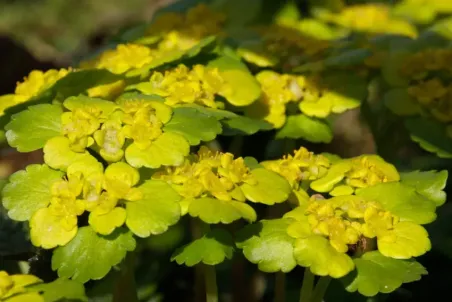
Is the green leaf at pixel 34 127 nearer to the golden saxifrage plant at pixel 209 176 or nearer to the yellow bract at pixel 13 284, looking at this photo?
the golden saxifrage plant at pixel 209 176

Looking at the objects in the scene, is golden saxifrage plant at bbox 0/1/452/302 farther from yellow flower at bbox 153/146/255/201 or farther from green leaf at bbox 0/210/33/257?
green leaf at bbox 0/210/33/257

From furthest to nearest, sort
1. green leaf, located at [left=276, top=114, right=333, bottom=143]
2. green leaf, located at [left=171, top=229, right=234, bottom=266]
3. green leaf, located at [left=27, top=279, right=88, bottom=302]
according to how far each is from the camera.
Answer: green leaf, located at [left=276, top=114, right=333, bottom=143] → green leaf, located at [left=171, top=229, right=234, bottom=266] → green leaf, located at [left=27, top=279, right=88, bottom=302]

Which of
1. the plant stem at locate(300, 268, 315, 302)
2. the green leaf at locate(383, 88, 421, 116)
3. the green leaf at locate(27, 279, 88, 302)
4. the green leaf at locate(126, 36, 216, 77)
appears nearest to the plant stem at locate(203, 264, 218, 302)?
the plant stem at locate(300, 268, 315, 302)

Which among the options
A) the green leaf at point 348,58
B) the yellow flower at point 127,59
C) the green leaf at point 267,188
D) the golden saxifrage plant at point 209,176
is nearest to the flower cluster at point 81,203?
the golden saxifrage plant at point 209,176

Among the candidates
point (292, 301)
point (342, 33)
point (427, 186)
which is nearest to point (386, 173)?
point (427, 186)

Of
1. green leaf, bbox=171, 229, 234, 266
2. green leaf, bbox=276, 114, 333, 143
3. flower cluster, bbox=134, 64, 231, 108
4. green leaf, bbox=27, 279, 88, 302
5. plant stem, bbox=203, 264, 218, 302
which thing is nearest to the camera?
green leaf, bbox=27, 279, 88, 302

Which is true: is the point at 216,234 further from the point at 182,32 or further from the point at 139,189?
the point at 182,32

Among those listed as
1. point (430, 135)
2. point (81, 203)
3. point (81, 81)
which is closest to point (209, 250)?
point (81, 203)
